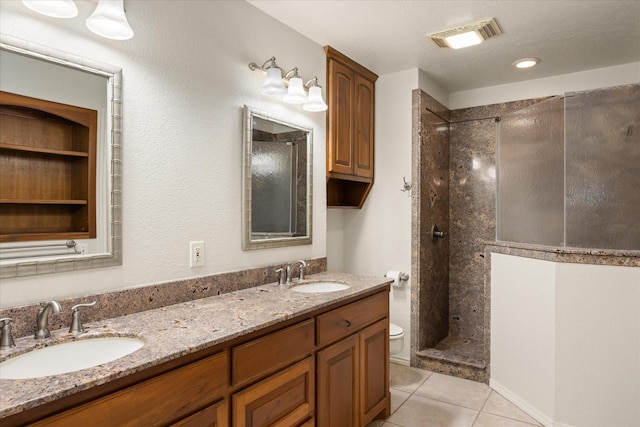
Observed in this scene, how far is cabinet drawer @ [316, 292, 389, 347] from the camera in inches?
73.0

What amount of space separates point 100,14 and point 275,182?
1246 millimetres

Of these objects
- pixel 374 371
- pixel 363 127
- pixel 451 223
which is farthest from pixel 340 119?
pixel 374 371

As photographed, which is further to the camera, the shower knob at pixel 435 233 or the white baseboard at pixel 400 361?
the shower knob at pixel 435 233

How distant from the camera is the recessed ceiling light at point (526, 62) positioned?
9.80ft

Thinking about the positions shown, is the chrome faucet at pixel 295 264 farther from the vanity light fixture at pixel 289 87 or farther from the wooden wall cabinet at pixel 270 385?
the vanity light fixture at pixel 289 87

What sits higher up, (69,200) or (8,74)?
(8,74)

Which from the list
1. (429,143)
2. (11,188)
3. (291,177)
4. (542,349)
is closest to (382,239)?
(429,143)

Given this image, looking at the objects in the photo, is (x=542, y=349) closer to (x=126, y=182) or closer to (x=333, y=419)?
(x=333, y=419)

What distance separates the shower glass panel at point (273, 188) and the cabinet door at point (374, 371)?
800mm

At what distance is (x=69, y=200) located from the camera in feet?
4.75

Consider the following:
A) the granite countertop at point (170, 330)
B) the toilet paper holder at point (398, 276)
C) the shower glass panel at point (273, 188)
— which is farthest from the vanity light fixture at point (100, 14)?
the toilet paper holder at point (398, 276)

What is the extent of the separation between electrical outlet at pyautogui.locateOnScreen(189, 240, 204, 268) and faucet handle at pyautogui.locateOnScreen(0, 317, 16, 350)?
0.77 metres

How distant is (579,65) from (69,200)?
3593 mm

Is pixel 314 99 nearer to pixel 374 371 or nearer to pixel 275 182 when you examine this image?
pixel 275 182
